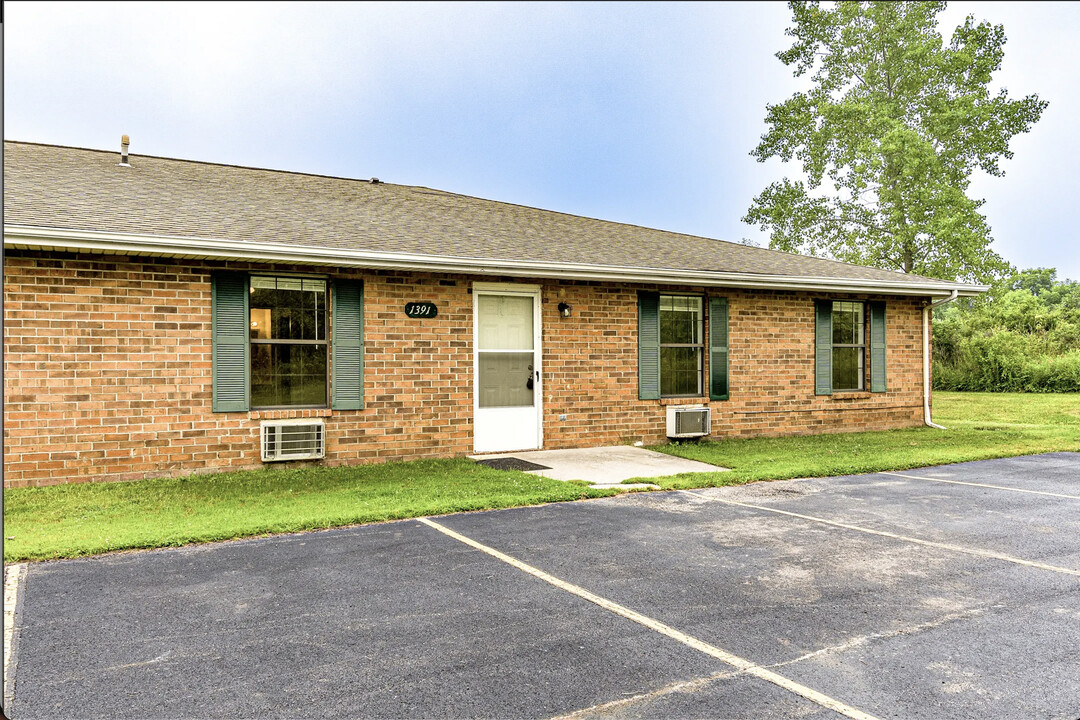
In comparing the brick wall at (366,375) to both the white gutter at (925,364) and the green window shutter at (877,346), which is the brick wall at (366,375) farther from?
the white gutter at (925,364)

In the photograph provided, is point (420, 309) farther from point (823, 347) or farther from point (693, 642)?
point (823, 347)

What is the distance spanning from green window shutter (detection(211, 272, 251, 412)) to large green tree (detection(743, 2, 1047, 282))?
19829 millimetres

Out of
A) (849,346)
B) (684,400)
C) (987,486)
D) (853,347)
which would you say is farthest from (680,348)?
(987,486)

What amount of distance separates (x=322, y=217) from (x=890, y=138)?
737 inches

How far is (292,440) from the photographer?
8008mm

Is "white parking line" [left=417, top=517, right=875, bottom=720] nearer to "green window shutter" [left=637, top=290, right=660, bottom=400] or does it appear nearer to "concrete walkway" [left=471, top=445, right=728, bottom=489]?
"concrete walkway" [left=471, top=445, right=728, bottom=489]

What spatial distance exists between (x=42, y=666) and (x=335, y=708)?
137 centimetres

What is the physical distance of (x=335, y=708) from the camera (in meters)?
2.63

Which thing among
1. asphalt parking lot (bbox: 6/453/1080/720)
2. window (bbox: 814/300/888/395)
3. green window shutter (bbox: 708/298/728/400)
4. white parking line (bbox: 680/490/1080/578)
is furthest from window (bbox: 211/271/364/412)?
window (bbox: 814/300/888/395)

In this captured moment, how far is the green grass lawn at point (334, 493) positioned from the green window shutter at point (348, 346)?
838mm

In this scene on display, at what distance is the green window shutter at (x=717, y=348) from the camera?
10.6m

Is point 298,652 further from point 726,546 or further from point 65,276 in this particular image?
point 65,276

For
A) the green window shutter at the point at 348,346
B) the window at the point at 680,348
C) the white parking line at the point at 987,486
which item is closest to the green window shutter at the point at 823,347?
the window at the point at 680,348

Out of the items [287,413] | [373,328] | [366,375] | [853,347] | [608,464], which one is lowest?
[608,464]
